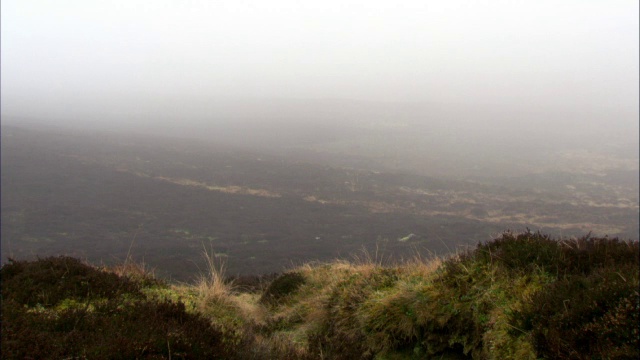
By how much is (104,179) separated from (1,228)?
13407 mm

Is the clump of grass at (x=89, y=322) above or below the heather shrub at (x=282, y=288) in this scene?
above

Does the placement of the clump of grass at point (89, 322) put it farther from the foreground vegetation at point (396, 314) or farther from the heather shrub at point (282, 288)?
the heather shrub at point (282, 288)

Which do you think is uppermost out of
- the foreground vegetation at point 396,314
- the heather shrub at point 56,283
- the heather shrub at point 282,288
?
the foreground vegetation at point 396,314

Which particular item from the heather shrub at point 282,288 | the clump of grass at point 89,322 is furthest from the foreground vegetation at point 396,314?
the heather shrub at point 282,288

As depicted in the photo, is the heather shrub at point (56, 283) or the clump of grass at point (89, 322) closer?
the clump of grass at point (89, 322)

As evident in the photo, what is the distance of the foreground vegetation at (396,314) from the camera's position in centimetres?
311

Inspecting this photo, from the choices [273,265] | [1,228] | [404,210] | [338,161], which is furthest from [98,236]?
[338,161]

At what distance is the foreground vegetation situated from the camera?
311 cm

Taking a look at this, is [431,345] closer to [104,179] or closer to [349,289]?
[349,289]

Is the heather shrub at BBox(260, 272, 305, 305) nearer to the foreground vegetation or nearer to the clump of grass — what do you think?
the foreground vegetation

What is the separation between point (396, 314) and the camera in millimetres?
4566

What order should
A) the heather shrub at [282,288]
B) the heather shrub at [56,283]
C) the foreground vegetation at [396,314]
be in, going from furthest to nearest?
the heather shrub at [282,288] < the heather shrub at [56,283] < the foreground vegetation at [396,314]

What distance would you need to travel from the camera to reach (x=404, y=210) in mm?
35531

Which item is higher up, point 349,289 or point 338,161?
point 349,289
